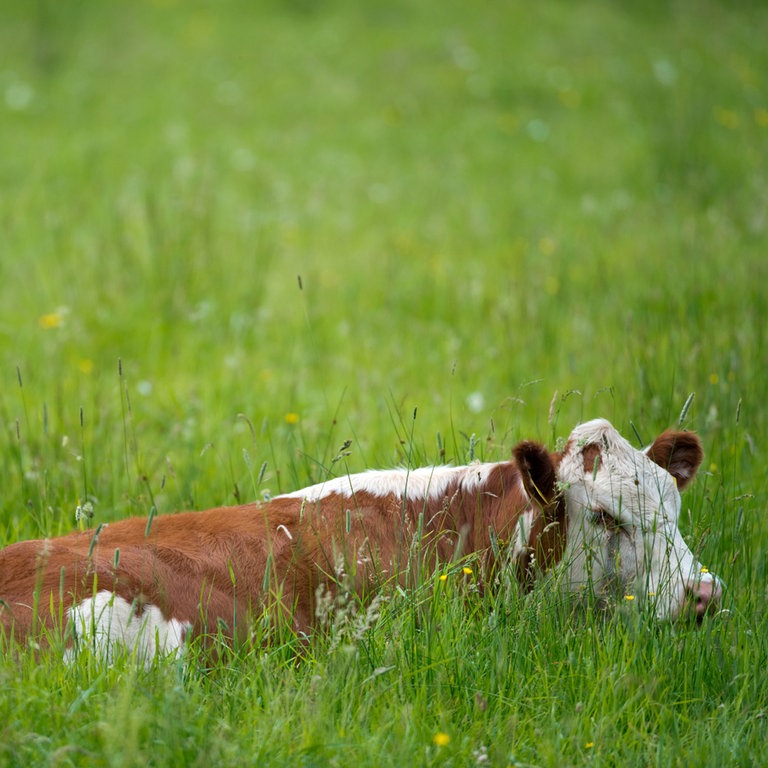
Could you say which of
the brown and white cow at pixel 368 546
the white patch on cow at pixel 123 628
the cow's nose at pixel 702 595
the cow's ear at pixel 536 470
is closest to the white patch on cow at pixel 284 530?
the brown and white cow at pixel 368 546

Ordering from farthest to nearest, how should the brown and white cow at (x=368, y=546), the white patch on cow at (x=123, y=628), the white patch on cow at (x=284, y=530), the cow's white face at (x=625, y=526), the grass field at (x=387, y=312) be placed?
the white patch on cow at (x=284, y=530), the cow's white face at (x=625, y=526), the brown and white cow at (x=368, y=546), the white patch on cow at (x=123, y=628), the grass field at (x=387, y=312)

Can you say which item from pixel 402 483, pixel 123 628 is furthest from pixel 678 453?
pixel 123 628

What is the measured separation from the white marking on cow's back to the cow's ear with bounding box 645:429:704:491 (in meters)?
0.62

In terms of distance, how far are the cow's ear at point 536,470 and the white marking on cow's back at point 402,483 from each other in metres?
0.28

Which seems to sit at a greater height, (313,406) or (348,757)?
(348,757)

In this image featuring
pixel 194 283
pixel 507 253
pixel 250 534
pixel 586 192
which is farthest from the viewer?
pixel 586 192

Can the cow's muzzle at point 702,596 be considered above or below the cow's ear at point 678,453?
below

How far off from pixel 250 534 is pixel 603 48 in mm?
15914

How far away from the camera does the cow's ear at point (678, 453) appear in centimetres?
381

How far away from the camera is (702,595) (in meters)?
3.30

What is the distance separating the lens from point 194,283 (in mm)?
7770

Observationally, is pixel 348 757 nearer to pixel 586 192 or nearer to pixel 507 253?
pixel 507 253

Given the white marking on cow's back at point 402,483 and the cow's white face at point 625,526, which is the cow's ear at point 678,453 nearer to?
the cow's white face at point 625,526

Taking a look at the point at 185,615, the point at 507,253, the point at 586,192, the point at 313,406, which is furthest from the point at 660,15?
the point at 185,615
